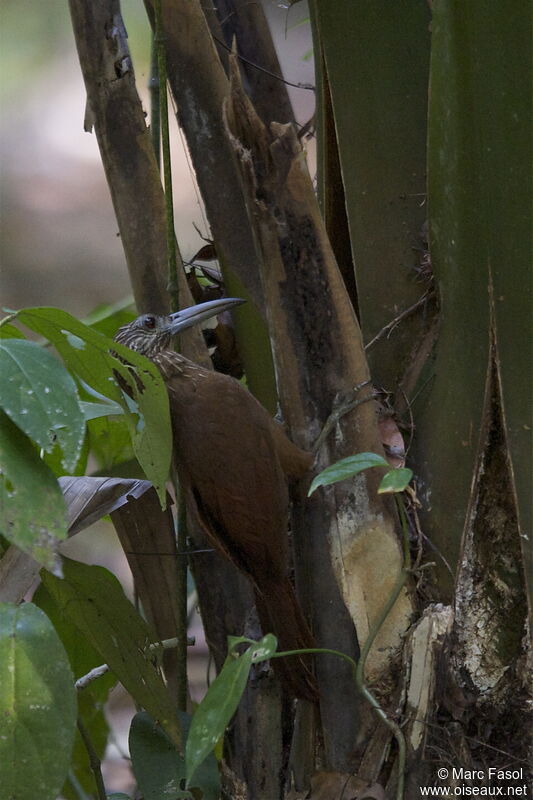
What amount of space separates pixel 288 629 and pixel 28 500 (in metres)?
0.77

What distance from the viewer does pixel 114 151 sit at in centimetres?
175

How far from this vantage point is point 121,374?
47.7 inches

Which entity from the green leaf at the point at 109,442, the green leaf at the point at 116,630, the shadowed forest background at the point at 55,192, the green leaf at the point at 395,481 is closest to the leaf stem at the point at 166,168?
the green leaf at the point at 109,442

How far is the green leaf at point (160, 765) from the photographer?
152 centimetres

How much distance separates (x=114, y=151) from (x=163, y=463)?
757mm

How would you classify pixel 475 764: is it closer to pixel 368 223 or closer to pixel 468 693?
pixel 468 693

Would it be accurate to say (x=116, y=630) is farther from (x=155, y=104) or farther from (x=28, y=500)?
(x=155, y=104)

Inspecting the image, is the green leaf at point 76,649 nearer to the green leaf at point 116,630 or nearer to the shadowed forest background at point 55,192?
the green leaf at point 116,630

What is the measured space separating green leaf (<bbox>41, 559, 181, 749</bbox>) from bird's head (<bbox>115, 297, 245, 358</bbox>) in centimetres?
57

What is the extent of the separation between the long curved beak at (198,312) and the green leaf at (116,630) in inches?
22.3

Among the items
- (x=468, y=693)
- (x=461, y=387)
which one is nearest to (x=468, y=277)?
(x=461, y=387)

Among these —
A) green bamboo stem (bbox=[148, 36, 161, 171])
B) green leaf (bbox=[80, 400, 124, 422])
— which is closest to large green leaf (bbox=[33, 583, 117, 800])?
green leaf (bbox=[80, 400, 124, 422])

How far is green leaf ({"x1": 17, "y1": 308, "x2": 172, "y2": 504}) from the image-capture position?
1.13m

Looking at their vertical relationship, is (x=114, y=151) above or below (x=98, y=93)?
below
